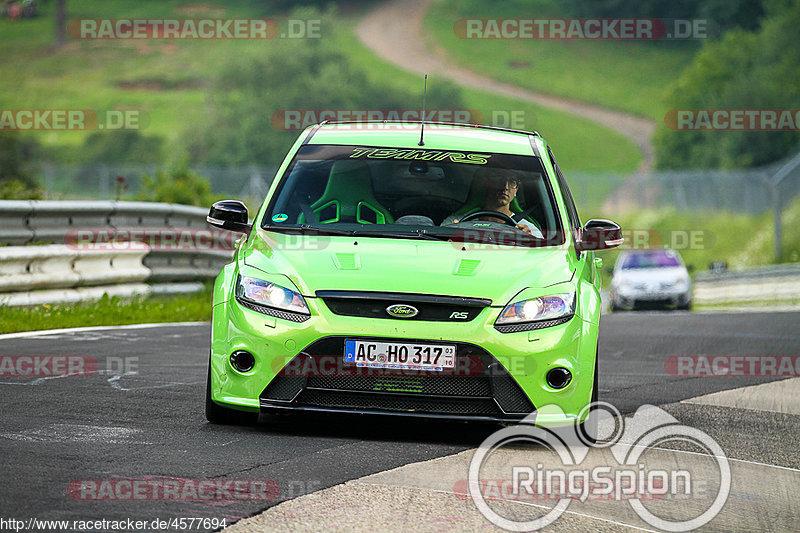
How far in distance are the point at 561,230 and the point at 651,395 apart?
2069mm

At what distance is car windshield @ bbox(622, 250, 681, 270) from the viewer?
1184 inches

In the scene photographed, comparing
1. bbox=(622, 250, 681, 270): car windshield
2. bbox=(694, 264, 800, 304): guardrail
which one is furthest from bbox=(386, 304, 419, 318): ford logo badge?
bbox=(622, 250, 681, 270): car windshield

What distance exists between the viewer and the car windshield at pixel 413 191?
8016mm

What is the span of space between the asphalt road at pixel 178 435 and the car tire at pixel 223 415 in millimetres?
66

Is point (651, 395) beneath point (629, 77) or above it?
beneath

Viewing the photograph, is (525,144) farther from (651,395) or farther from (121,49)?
(121,49)

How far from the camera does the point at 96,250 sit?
13.6 meters

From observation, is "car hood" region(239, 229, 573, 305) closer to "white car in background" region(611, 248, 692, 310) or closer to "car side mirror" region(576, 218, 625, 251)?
"car side mirror" region(576, 218, 625, 251)

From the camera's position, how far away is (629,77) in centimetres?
11531

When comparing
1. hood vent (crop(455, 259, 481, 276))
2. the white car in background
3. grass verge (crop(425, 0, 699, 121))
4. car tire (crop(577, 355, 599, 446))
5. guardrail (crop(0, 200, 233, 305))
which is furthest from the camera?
grass verge (crop(425, 0, 699, 121))

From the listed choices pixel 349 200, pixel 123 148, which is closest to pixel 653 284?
pixel 349 200

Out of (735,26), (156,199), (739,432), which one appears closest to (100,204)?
(739,432)

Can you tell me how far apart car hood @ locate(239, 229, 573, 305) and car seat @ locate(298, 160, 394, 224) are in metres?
0.49

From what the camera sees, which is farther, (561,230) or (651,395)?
(651,395)
